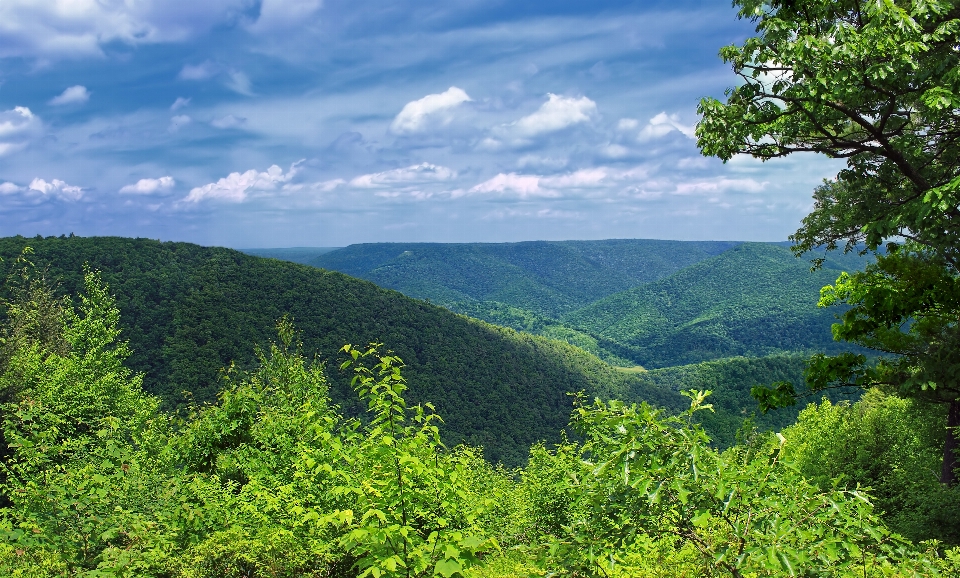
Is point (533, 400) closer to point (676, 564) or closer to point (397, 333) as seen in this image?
point (397, 333)

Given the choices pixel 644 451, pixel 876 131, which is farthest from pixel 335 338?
pixel 644 451

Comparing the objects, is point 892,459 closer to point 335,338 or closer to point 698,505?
point 698,505

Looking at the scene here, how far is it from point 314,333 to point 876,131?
82689 millimetres

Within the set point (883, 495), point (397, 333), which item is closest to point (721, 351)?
point (397, 333)

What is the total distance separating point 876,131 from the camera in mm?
9891

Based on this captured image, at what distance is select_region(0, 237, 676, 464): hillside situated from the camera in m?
71.1

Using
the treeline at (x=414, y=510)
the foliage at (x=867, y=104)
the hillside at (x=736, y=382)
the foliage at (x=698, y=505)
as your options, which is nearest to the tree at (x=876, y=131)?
the foliage at (x=867, y=104)

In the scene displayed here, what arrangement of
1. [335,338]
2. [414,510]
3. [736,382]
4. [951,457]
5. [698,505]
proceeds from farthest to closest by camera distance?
[736,382]
[335,338]
[951,457]
[414,510]
[698,505]

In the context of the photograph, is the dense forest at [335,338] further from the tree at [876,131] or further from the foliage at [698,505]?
the foliage at [698,505]

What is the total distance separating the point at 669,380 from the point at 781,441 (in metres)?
131

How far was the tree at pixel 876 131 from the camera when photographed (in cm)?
813

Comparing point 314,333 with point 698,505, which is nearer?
point 698,505

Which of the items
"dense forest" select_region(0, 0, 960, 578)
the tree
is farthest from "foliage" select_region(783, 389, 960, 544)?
the tree

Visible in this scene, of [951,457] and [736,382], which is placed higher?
[951,457]
